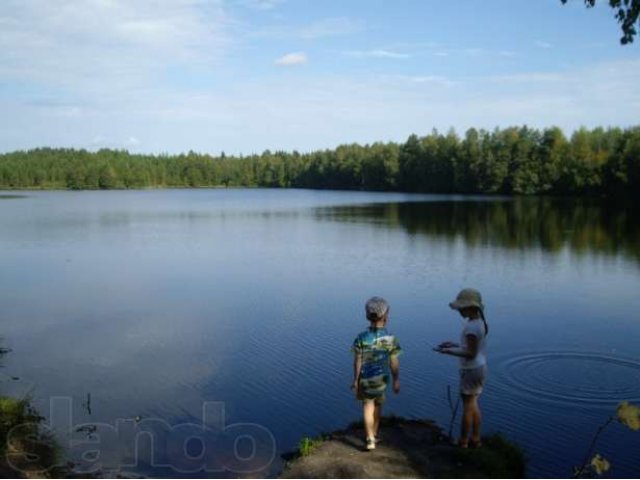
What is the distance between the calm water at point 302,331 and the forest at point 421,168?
52.6 meters

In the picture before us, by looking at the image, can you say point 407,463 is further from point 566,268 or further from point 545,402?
point 566,268

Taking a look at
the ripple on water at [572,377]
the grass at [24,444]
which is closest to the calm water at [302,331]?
the ripple on water at [572,377]

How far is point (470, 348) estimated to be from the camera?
702 centimetres

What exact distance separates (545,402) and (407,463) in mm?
5423

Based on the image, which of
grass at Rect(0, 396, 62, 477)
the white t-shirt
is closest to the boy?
the white t-shirt

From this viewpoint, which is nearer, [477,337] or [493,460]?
[477,337]

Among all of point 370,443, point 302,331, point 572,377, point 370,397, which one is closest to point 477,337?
point 370,397

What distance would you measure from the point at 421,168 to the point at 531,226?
73381 mm

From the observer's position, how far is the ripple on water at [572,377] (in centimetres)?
1177

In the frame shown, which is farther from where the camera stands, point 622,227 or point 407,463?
point 622,227

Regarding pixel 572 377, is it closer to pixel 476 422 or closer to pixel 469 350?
pixel 476 422

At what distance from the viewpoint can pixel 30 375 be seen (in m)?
13.7

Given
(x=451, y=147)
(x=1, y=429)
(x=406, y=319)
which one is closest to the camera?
(x=1, y=429)

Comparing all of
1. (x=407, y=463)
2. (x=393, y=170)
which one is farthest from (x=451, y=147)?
(x=407, y=463)
